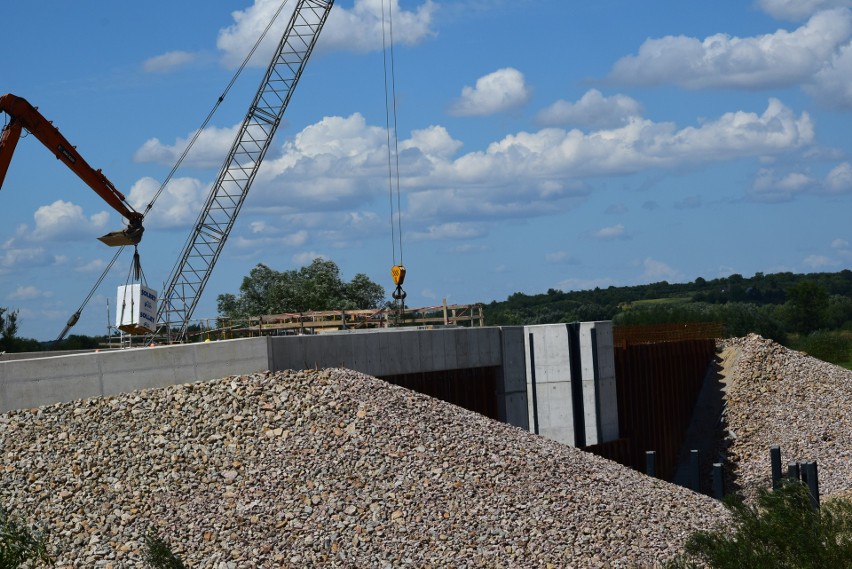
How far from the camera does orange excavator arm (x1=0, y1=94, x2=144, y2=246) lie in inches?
1300

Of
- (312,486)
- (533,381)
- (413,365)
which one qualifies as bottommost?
(312,486)

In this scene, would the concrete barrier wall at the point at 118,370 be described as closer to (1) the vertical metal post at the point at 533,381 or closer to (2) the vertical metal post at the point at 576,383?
(1) the vertical metal post at the point at 533,381

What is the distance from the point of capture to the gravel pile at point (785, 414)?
3603 centimetres

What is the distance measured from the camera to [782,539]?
16.1 metres

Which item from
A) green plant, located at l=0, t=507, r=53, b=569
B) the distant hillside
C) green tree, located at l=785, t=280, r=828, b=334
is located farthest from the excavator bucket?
green tree, located at l=785, t=280, r=828, b=334

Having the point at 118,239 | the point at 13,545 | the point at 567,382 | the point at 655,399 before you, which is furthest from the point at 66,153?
the point at 13,545

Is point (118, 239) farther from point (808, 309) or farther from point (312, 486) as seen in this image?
point (808, 309)

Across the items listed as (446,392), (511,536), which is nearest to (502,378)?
(446,392)

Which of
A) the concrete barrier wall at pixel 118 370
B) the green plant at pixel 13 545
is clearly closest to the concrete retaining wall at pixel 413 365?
the concrete barrier wall at pixel 118 370

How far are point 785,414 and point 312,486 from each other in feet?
79.6

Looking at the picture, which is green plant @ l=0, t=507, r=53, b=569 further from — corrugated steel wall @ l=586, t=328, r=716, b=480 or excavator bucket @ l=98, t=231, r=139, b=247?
excavator bucket @ l=98, t=231, r=139, b=247

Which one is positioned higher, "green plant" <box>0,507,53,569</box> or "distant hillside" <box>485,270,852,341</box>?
"distant hillside" <box>485,270,852,341</box>

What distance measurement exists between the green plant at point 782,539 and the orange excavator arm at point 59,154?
23.3 metres

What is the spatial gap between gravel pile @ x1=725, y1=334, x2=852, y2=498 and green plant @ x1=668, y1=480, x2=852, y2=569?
54.6 feet
